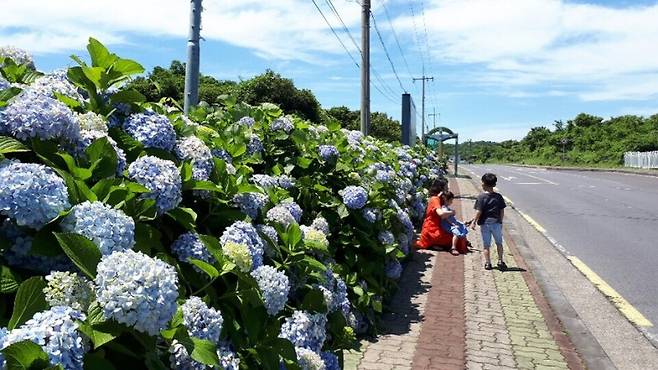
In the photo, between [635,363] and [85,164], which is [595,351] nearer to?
[635,363]

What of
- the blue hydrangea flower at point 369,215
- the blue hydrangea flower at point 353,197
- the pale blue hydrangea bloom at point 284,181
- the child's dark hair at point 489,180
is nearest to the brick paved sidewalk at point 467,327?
the blue hydrangea flower at point 369,215

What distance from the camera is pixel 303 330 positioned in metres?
2.36

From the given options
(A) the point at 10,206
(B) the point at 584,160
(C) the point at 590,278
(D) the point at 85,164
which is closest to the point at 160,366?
(A) the point at 10,206

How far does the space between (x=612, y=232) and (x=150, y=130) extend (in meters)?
12.2

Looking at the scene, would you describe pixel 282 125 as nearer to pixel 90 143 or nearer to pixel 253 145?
pixel 253 145

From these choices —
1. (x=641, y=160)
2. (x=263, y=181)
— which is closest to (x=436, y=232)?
(x=263, y=181)

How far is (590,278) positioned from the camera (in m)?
8.01

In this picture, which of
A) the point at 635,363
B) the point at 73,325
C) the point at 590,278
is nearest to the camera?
the point at 73,325

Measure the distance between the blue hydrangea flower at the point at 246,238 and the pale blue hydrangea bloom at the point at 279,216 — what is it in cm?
46

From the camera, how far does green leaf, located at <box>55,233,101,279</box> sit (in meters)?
1.32

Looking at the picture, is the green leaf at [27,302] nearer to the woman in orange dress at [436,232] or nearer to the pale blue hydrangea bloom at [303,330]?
the pale blue hydrangea bloom at [303,330]

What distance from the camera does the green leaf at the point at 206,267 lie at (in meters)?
1.77

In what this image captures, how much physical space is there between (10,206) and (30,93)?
48cm

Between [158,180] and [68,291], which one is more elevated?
[158,180]
